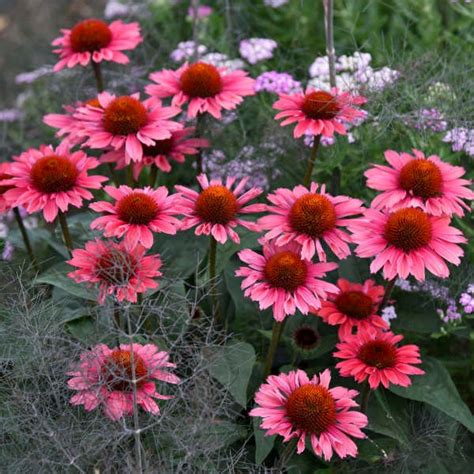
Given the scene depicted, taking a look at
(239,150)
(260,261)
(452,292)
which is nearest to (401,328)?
(452,292)

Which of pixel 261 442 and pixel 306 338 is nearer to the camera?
pixel 261 442

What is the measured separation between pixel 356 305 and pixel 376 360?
196 millimetres

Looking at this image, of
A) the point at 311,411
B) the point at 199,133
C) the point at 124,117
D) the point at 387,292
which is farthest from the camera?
the point at 199,133

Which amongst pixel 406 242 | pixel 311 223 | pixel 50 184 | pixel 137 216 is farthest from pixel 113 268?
pixel 406 242

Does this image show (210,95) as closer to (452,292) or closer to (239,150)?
(239,150)

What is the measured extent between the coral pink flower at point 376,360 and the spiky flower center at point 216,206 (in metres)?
0.41

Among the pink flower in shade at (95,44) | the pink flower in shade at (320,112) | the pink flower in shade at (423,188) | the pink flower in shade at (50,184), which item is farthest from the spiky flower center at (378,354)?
the pink flower in shade at (95,44)

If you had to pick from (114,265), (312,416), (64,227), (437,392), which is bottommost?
(437,392)

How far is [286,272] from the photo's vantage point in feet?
5.82

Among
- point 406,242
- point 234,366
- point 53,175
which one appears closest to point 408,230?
point 406,242

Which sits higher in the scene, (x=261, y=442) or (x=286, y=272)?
(x=286, y=272)

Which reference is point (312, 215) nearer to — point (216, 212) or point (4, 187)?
point (216, 212)

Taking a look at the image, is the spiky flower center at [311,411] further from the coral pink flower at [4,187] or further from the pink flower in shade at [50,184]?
the coral pink flower at [4,187]

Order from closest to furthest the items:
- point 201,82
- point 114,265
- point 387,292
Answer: point 114,265 < point 387,292 < point 201,82
